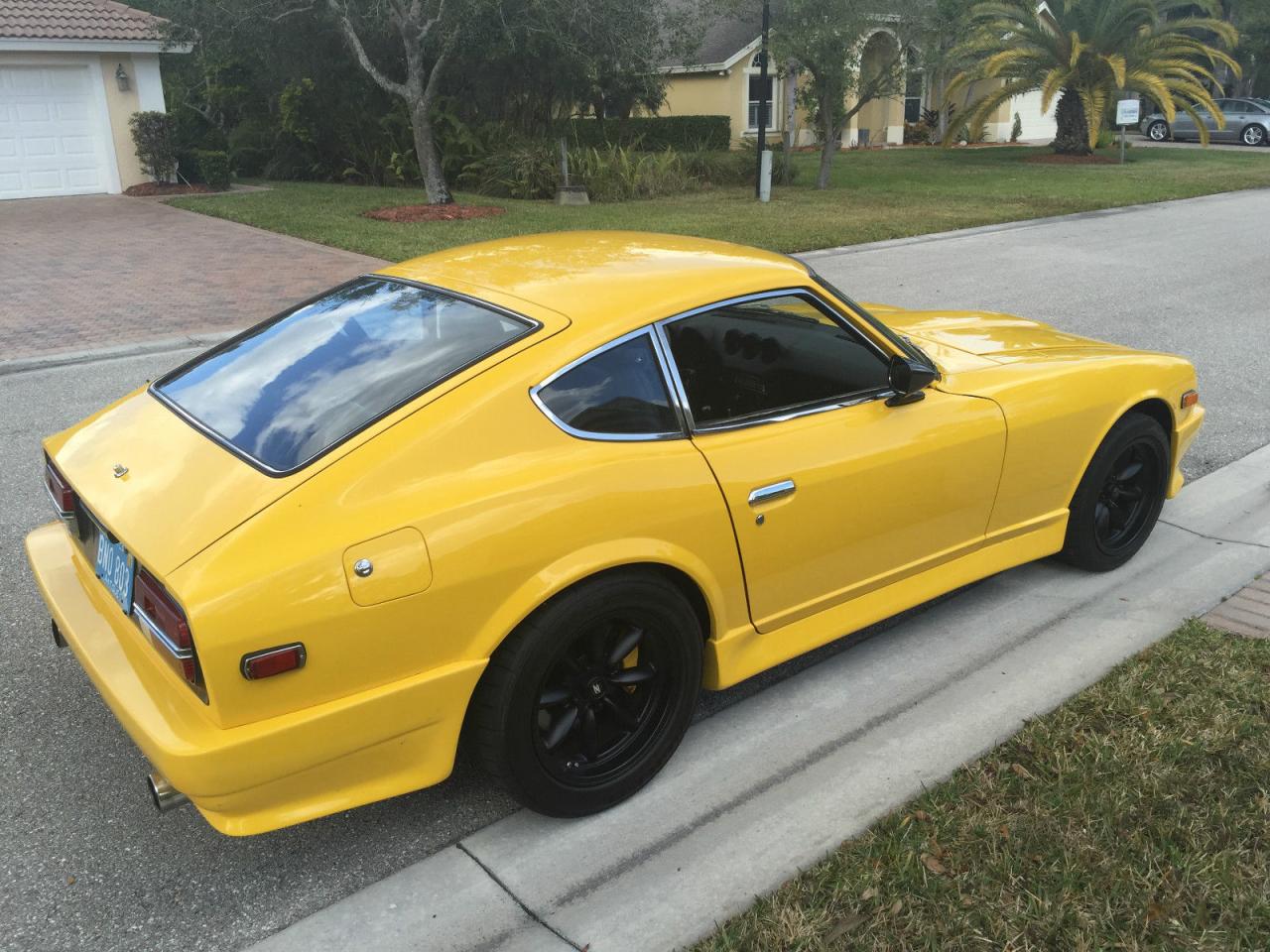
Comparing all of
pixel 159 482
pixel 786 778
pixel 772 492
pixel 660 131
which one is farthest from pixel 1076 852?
pixel 660 131

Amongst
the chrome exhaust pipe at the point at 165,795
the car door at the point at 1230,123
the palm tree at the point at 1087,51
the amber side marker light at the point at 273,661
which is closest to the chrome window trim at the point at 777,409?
the amber side marker light at the point at 273,661

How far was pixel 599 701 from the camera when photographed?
2.88 m

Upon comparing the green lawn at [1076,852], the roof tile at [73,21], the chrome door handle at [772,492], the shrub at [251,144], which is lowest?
the green lawn at [1076,852]

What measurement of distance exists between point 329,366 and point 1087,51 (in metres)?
27.2

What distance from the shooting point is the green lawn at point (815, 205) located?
14352 mm

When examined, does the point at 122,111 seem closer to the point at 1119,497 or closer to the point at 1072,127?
the point at 1119,497

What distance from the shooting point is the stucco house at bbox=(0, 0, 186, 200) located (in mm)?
19406

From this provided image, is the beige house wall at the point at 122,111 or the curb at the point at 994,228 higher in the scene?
the beige house wall at the point at 122,111

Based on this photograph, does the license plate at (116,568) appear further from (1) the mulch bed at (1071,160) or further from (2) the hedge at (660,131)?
(1) the mulch bed at (1071,160)

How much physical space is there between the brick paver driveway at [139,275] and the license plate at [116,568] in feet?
21.6

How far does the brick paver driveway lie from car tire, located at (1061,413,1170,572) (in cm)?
746

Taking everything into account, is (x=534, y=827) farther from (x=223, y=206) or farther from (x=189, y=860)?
(x=223, y=206)

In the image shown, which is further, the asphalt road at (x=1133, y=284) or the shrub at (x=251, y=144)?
the shrub at (x=251, y=144)

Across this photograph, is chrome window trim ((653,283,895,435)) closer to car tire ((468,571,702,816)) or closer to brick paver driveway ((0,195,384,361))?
car tire ((468,571,702,816))
